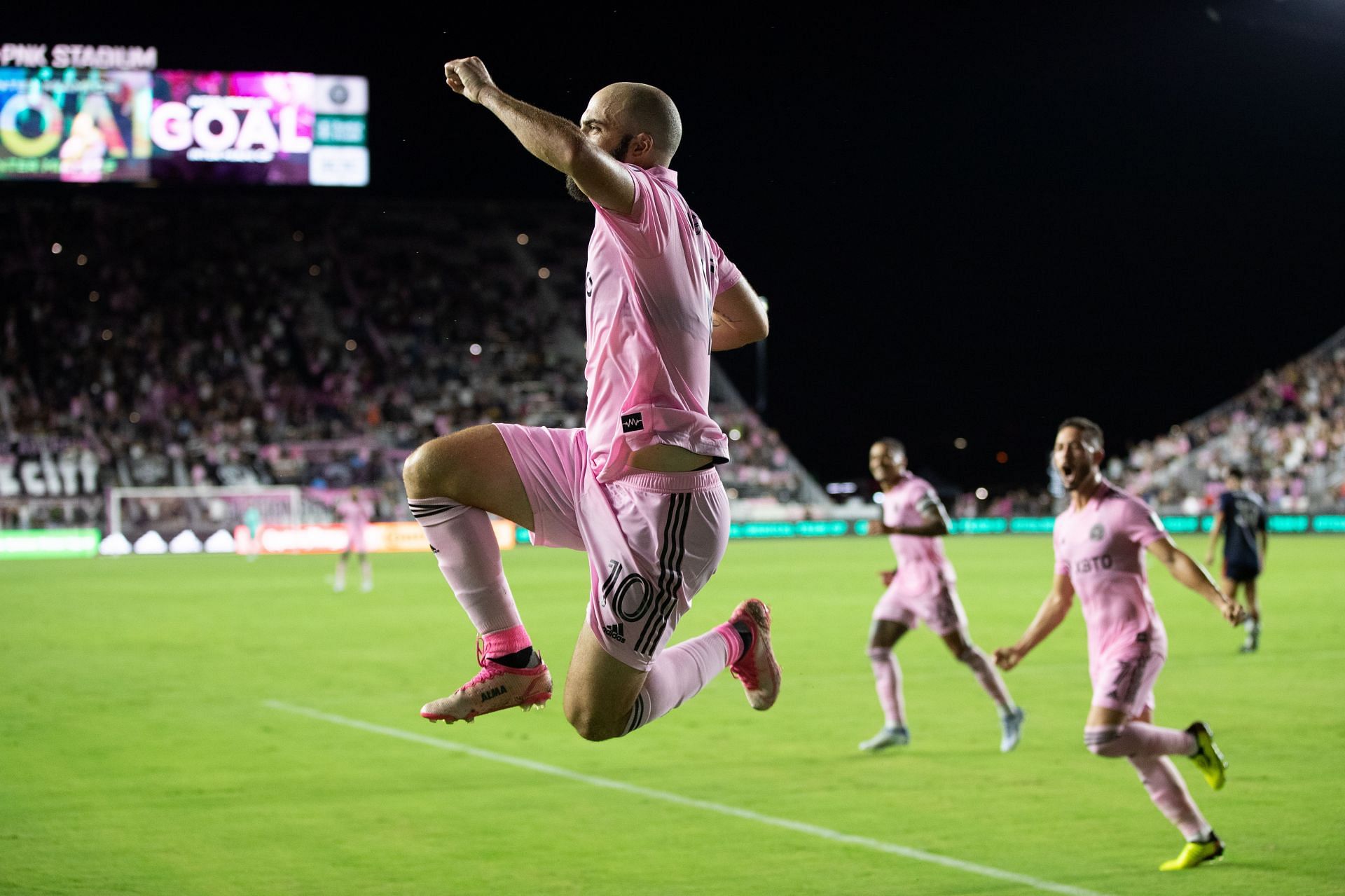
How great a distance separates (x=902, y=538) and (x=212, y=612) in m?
14.9

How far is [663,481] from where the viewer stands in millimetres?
4988

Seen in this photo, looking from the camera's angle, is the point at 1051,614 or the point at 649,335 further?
the point at 1051,614

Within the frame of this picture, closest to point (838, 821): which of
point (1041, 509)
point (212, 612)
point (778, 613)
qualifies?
point (778, 613)

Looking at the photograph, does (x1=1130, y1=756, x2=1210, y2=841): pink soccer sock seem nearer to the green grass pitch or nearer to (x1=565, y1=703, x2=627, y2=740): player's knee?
the green grass pitch

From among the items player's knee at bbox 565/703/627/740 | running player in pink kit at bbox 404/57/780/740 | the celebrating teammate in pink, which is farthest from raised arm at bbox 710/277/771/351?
the celebrating teammate in pink

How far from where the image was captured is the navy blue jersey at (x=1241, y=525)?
19984 mm

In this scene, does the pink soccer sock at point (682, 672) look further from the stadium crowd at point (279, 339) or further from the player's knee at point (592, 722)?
the stadium crowd at point (279, 339)

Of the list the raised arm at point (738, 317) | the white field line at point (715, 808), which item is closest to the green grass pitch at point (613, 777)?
the white field line at point (715, 808)

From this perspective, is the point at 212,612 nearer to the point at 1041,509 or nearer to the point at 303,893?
the point at 303,893

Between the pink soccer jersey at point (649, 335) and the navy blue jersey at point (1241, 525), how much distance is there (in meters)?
16.6

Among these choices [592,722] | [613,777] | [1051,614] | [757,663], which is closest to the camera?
[592,722]

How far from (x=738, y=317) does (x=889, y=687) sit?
7346mm

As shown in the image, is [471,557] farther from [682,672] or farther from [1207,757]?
[1207,757]

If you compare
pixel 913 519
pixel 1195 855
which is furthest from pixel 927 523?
pixel 1195 855
